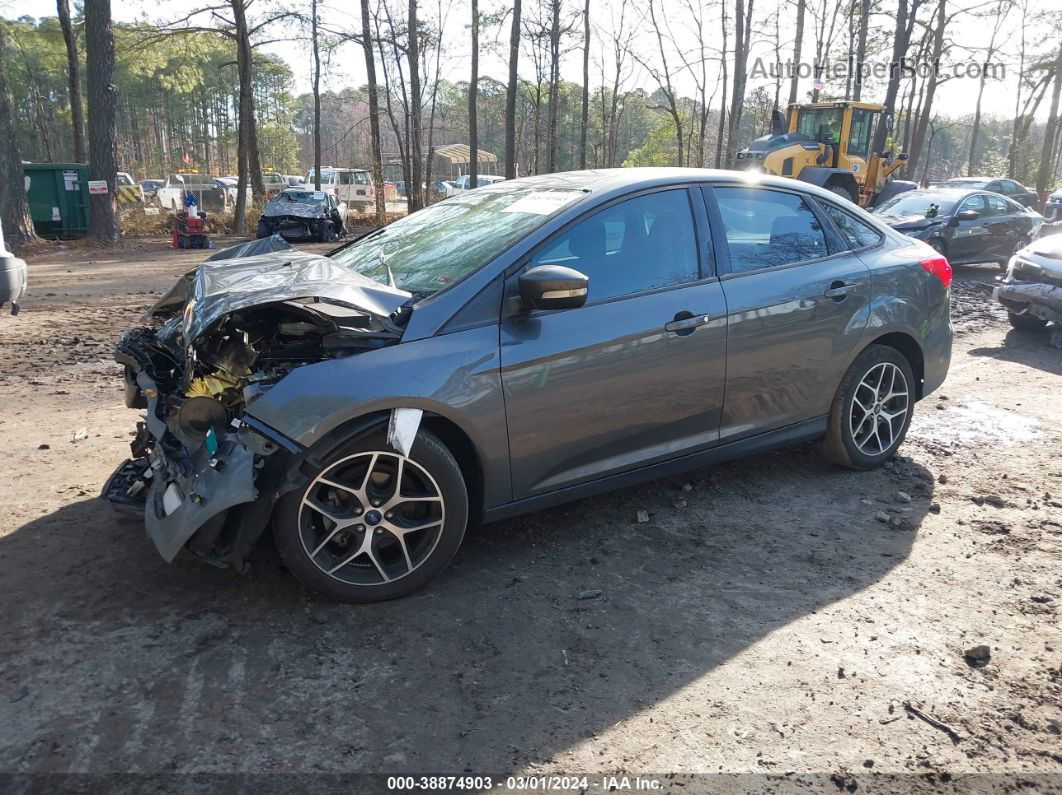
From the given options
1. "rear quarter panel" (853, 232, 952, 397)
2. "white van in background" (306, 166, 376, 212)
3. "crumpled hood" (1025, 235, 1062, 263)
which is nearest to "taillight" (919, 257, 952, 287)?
"rear quarter panel" (853, 232, 952, 397)

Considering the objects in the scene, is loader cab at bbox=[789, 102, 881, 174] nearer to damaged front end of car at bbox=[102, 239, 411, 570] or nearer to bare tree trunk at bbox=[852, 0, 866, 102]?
bare tree trunk at bbox=[852, 0, 866, 102]

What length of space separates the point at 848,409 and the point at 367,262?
9.30 feet

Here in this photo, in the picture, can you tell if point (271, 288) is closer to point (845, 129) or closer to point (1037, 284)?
point (1037, 284)

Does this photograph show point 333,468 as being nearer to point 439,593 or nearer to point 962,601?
point 439,593

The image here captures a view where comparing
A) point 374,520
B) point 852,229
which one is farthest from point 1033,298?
point 374,520

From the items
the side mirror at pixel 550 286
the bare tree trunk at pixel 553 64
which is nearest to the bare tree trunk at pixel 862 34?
the bare tree trunk at pixel 553 64

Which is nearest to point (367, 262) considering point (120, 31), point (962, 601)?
point (962, 601)

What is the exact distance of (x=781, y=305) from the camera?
418 cm

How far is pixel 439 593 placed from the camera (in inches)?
134

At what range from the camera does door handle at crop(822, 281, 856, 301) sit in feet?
14.3

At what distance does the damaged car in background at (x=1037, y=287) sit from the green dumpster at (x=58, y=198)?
20.0 metres

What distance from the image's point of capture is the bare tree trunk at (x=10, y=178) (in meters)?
15.8

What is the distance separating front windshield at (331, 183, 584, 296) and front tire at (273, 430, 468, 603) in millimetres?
797

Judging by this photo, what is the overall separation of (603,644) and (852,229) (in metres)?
3.04
